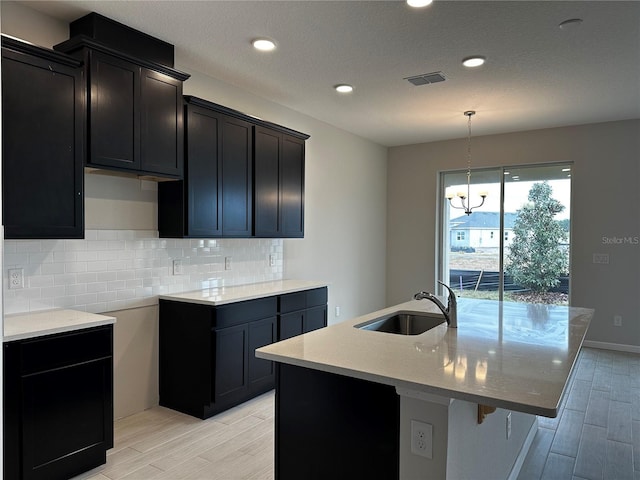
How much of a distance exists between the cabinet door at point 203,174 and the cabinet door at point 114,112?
1.53 ft

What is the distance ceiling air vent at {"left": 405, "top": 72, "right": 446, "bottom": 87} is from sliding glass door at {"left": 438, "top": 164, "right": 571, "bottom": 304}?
69.8 inches

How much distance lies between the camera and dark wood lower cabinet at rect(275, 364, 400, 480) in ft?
5.69

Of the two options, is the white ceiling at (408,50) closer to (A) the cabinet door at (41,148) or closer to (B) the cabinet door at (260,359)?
(A) the cabinet door at (41,148)

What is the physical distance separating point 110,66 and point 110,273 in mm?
1428

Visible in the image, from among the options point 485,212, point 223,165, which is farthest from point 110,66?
point 485,212

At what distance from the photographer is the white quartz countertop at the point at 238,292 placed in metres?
3.39

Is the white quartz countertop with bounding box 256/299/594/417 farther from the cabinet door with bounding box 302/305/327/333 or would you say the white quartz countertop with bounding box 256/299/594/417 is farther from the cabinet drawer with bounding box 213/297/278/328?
the cabinet door with bounding box 302/305/327/333

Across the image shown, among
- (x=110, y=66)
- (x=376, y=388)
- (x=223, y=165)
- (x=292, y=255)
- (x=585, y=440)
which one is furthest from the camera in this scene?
(x=292, y=255)

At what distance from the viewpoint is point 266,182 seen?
416cm

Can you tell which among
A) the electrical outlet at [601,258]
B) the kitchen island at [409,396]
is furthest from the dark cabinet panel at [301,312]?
the electrical outlet at [601,258]

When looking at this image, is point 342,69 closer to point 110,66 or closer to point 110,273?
point 110,66

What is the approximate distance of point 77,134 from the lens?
8.75ft

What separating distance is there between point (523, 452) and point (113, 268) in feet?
10.0
